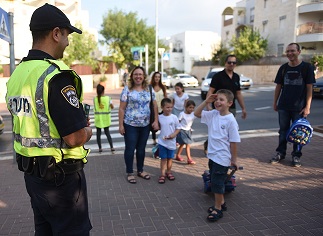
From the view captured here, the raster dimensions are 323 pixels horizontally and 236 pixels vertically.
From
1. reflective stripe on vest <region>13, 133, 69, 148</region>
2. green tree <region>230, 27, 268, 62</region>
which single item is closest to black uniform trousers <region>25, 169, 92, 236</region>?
reflective stripe on vest <region>13, 133, 69, 148</region>

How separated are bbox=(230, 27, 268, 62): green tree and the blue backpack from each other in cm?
3049

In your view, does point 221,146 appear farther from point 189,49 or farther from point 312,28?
point 189,49

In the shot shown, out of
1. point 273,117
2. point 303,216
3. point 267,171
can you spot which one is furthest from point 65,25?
point 273,117

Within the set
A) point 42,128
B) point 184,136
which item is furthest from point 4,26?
point 42,128

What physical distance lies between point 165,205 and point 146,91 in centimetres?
178

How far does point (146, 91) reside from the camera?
4.81 metres

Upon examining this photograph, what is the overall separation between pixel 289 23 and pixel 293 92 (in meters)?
31.5

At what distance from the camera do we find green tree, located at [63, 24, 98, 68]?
22953mm

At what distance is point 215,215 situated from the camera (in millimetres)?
3529

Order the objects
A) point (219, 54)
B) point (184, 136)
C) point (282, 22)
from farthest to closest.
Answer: point (219, 54) → point (282, 22) → point (184, 136)

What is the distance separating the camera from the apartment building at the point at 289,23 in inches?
1213

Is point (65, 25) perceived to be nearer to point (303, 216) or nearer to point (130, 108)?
point (130, 108)

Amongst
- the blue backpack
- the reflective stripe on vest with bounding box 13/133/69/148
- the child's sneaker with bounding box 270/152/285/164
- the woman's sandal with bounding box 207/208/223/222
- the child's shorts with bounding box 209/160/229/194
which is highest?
the reflective stripe on vest with bounding box 13/133/69/148

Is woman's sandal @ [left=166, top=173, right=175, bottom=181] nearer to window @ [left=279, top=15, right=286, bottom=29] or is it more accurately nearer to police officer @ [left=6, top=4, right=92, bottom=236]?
police officer @ [left=6, top=4, right=92, bottom=236]
